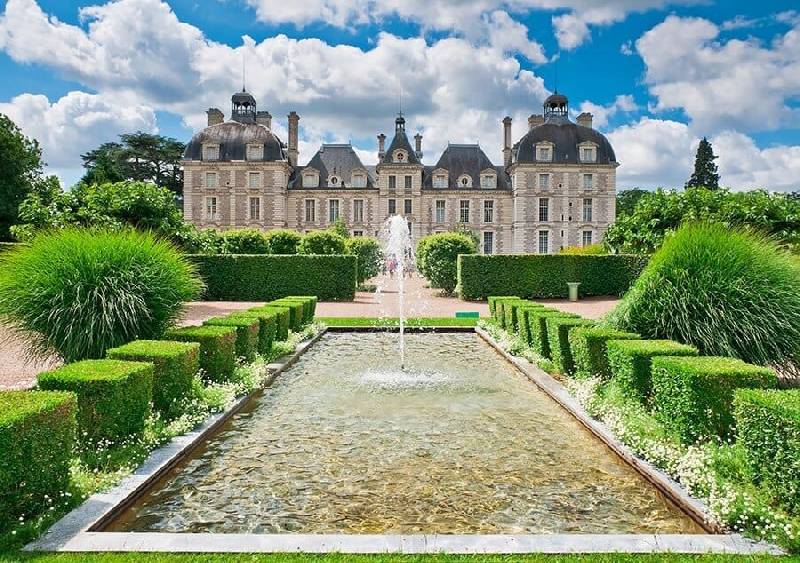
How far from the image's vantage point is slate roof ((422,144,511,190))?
147ft

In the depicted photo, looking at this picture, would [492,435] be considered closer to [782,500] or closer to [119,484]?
[782,500]

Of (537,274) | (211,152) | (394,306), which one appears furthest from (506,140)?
(394,306)

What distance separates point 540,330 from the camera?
8.95 m

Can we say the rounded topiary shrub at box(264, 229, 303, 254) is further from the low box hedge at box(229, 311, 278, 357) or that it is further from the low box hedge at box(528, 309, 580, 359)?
the low box hedge at box(528, 309, 580, 359)

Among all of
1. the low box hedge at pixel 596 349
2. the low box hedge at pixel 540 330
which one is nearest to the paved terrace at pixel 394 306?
the low box hedge at pixel 540 330

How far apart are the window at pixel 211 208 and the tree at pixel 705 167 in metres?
34.9

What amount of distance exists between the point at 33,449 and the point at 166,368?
78.9 inches

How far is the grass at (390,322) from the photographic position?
13445 millimetres

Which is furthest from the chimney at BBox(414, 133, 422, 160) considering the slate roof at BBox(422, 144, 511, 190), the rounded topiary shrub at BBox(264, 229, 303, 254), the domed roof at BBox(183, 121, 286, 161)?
the rounded topiary shrub at BBox(264, 229, 303, 254)

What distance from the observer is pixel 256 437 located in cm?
534

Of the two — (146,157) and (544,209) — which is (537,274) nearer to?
(544,209)

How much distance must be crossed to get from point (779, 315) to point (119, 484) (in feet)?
21.2

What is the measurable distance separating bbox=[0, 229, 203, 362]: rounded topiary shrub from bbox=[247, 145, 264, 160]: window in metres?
38.0

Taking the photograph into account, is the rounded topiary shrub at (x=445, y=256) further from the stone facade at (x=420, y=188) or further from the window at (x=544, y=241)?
the window at (x=544, y=241)
